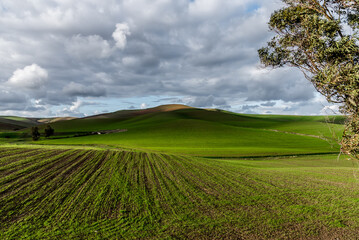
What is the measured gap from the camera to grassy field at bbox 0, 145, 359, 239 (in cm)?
1266

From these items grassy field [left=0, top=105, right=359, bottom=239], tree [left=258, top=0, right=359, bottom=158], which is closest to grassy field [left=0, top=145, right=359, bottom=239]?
grassy field [left=0, top=105, right=359, bottom=239]

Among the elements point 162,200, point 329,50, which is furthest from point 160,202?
point 329,50

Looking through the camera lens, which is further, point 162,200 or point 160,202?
point 162,200

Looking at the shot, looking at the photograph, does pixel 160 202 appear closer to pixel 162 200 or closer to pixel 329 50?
pixel 162 200

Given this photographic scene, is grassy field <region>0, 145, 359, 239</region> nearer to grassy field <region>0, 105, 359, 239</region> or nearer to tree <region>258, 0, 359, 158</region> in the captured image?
grassy field <region>0, 105, 359, 239</region>

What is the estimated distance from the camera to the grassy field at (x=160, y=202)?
12664mm

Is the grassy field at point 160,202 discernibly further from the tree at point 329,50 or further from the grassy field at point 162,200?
the tree at point 329,50

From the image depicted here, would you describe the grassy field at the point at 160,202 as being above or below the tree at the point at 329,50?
below

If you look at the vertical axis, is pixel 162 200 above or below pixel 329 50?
below

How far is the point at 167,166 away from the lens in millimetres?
26828

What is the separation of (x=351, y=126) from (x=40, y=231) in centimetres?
1921

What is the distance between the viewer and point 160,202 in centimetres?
1636

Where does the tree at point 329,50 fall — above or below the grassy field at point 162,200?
above

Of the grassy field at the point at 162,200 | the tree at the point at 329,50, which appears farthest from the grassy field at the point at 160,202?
the tree at the point at 329,50
